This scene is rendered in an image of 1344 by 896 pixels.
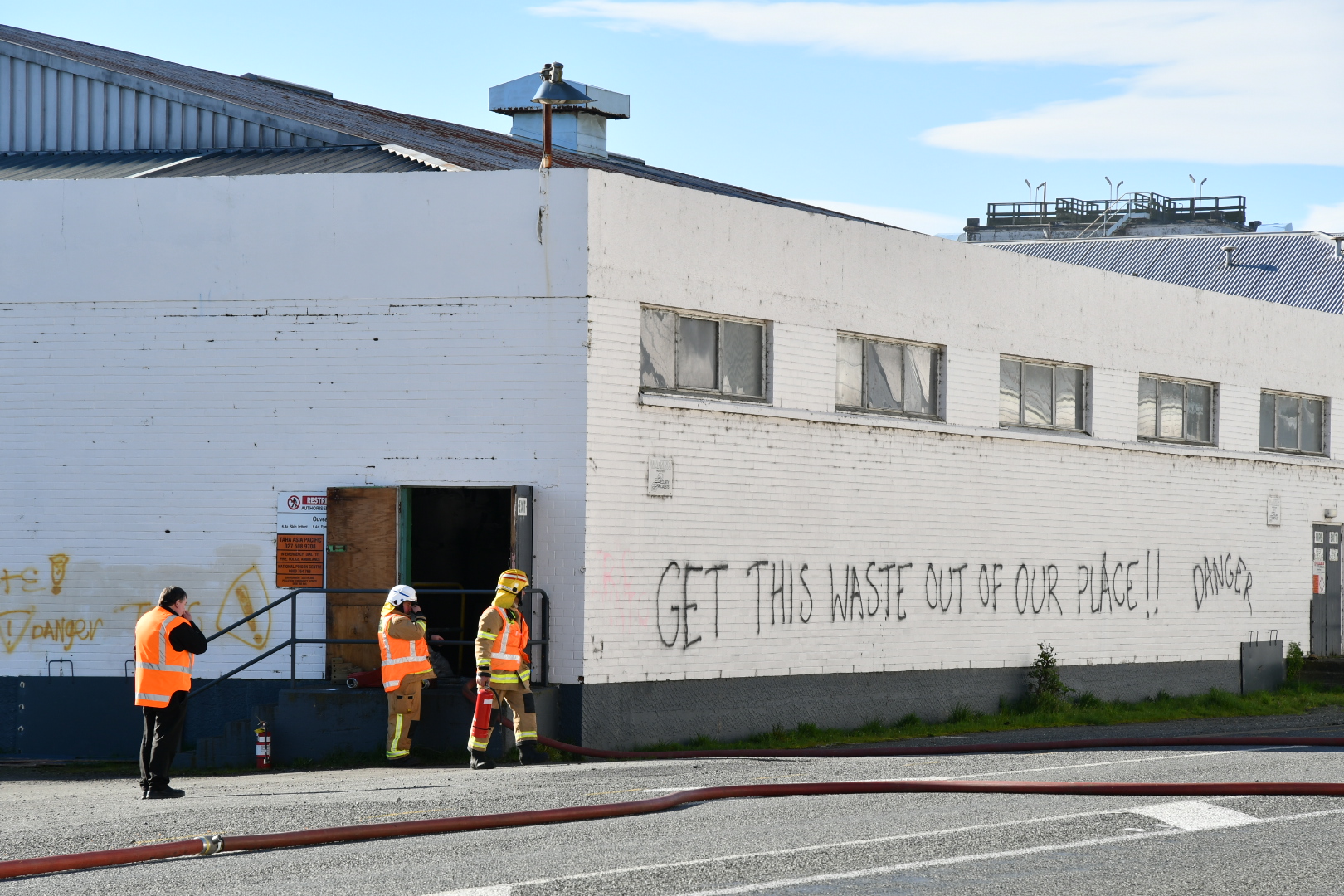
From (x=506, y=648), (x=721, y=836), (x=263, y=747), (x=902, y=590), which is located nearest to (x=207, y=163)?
(x=263, y=747)

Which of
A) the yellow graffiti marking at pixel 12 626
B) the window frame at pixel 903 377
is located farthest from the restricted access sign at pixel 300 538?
the window frame at pixel 903 377

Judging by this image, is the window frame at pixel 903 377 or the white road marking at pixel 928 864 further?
the window frame at pixel 903 377

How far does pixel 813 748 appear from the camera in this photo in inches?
638

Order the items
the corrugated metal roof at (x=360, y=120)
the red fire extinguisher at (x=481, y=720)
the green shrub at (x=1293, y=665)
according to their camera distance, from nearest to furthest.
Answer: the red fire extinguisher at (x=481, y=720) → the corrugated metal roof at (x=360, y=120) → the green shrub at (x=1293, y=665)

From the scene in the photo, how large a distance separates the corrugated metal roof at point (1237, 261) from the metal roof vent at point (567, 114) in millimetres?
15025

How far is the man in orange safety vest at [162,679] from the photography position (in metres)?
12.6

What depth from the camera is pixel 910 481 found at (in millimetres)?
18719

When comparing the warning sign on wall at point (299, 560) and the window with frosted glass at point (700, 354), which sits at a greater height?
the window with frosted glass at point (700, 354)

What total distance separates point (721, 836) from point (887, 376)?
9.74 meters

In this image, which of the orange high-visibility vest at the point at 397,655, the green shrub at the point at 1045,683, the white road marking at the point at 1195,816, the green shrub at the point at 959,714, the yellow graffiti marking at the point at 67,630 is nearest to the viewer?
the white road marking at the point at 1195,816

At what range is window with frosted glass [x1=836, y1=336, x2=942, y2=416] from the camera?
18.3 metres

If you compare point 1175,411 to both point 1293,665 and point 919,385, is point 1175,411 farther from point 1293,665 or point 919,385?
point 919,385

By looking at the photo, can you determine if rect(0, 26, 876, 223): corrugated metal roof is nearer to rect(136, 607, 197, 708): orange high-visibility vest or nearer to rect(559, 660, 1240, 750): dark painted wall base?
rect(559, 660, 1240, 750): dark painted wall base

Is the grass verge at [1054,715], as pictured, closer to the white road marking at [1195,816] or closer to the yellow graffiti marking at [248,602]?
the yellow graffiti marking at [248,602]
